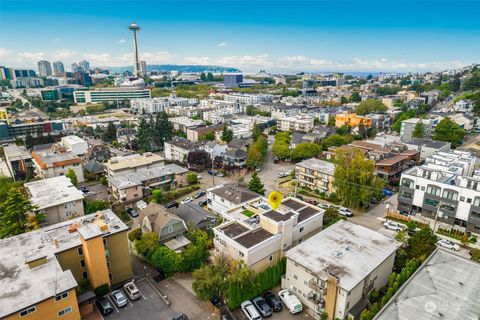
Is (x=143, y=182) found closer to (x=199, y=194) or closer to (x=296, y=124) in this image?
(x=199, y=194)

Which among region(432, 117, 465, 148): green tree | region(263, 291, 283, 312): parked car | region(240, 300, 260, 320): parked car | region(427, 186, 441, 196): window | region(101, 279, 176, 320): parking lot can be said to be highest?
region(432, 117, 465, 148): green tree

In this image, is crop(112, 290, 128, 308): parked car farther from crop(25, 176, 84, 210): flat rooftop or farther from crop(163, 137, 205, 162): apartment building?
crop(163, 137, 205, 162): apartment building

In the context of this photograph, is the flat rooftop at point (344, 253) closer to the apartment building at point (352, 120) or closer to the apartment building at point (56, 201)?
the apartment building at point (56, 201)

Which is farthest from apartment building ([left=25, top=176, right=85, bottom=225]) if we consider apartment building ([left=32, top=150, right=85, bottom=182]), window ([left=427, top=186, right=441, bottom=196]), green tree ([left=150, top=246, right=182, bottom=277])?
window ([left=427, top=186, right=441, bottom=196])

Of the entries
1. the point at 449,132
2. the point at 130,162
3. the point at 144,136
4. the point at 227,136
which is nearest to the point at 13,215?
the point at 130,162

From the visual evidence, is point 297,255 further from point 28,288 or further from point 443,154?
point 443,154

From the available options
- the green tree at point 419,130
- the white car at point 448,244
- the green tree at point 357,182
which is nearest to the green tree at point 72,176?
the green tree at point 357,182

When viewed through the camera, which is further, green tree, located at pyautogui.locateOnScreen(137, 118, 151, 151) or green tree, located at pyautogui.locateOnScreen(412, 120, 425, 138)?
green tree, located at pyautogui.locateOnScreen(137, 118, 151, 151)
